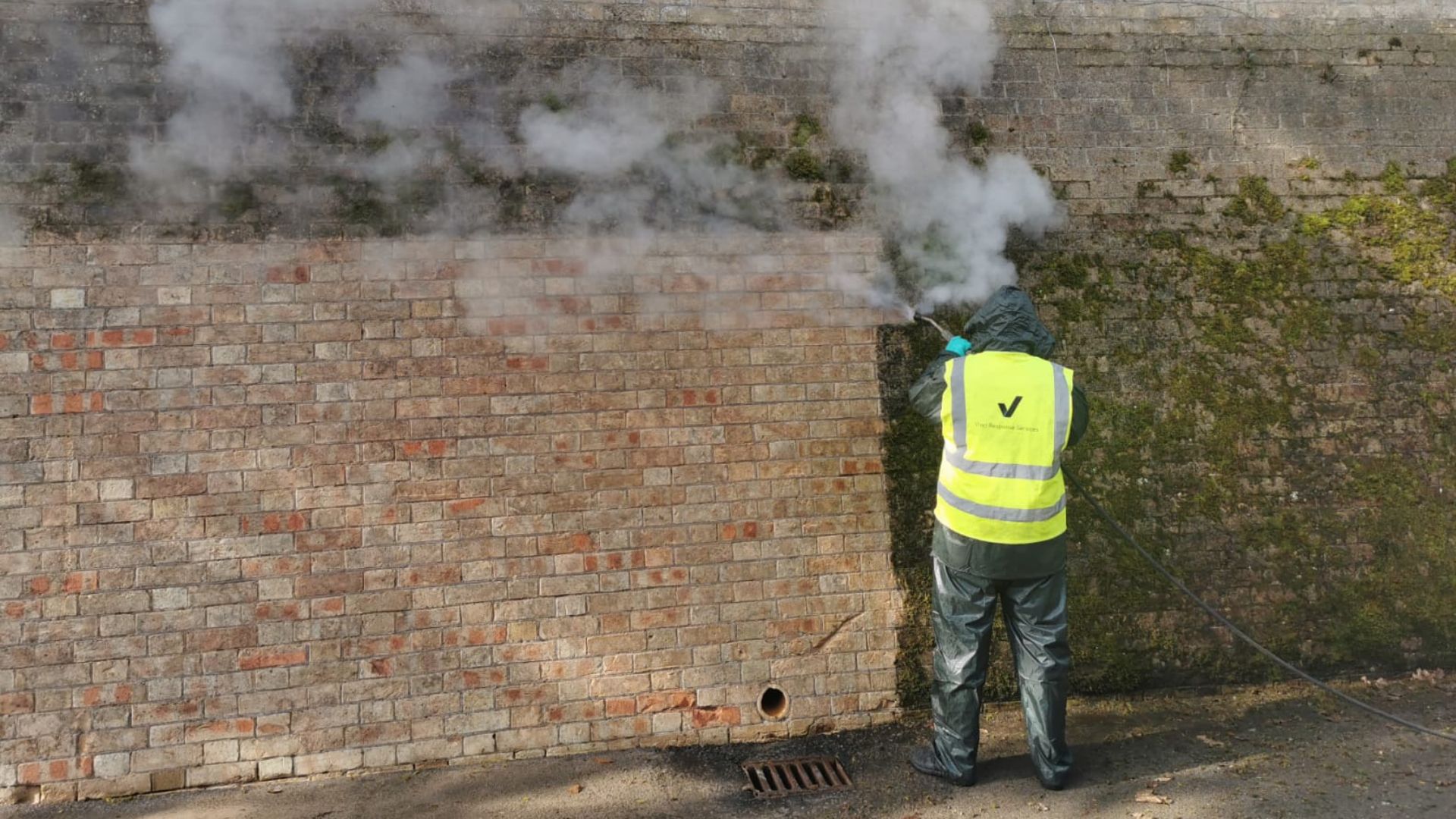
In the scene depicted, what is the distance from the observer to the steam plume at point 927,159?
4.55 m

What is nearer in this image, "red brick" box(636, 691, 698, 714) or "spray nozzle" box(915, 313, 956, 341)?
"red brick" box(636, 691, 698, 714)

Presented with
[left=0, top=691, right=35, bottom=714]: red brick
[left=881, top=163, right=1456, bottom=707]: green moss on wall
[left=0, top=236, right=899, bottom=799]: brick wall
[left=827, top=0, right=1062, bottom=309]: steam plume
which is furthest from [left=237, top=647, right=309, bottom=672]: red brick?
[left=827, top=0, right=1062, bottom=309]: steam plume

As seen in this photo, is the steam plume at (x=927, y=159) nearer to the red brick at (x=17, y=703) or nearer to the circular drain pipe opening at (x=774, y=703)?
the circular drain pipe opening at (x=774, y=703)

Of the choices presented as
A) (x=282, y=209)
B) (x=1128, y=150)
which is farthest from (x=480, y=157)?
(x=1128, y=150)

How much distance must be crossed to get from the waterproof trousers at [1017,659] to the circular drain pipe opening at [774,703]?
2.68ft

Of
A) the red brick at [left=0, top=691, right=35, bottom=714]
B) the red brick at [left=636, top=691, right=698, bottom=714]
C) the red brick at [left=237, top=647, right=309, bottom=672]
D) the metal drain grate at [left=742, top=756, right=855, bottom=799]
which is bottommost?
the metal drain grate at [left=742, top=756, right=855, bottom=799]

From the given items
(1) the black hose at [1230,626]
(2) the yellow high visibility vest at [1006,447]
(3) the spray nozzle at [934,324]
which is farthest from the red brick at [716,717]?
(3) the spray nozzle at [934,324]

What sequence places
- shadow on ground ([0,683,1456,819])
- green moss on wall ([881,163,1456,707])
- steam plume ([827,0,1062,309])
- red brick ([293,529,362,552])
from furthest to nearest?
steam plume ([827,0,1062,309]) → green moss on wall ([881,163,1456,707]) → red brick ([293,529,362,552]) → shadow on ground ([0,683,1456,819])

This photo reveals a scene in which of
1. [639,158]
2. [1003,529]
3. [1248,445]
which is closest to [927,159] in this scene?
[639,158]

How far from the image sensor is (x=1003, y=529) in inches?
137

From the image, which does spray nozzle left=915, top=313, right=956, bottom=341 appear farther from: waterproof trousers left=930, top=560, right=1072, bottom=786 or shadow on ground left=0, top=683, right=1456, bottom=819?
shadow on ground left=0, top=683, right=1456, bottom=819

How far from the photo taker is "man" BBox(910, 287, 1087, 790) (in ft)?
11.5

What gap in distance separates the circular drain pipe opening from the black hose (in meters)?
1.82

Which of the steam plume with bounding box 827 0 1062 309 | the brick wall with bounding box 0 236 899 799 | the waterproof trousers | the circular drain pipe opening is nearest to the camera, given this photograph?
the waterproof trousers
